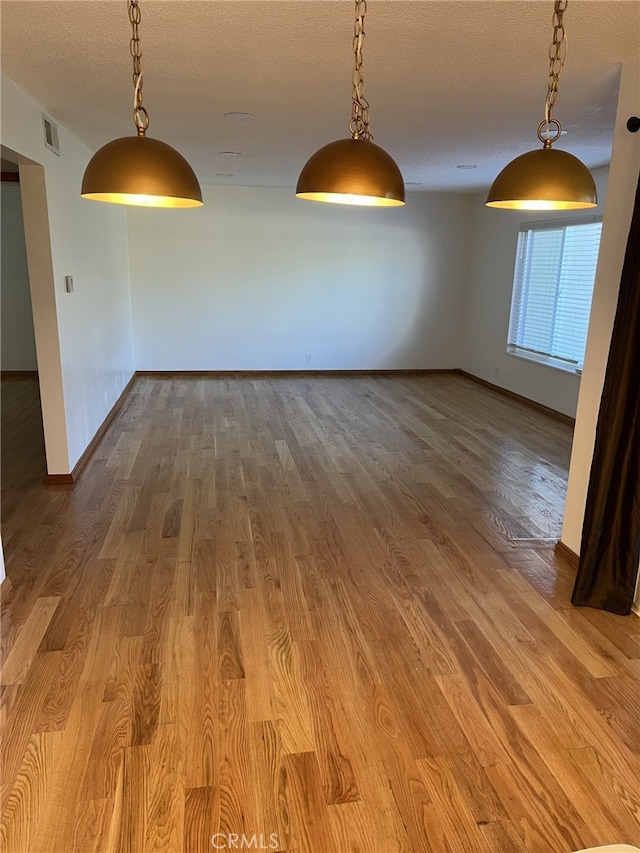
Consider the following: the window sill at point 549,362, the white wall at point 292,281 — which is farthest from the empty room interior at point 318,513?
the white wall at point 292,281

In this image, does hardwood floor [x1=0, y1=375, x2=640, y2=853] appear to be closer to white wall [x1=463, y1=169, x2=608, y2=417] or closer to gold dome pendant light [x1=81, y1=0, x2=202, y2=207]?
gold dome pendant light [x1=81, y1=0, x2=202, y2=207]

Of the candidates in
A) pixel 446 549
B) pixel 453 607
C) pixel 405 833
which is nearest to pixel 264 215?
pixel 446 549

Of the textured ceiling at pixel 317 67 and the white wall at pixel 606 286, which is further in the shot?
the white wall at pixel 606 286

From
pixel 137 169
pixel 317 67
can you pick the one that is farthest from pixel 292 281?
pixel 137 169

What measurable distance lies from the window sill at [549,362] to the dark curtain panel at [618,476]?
3.46 m

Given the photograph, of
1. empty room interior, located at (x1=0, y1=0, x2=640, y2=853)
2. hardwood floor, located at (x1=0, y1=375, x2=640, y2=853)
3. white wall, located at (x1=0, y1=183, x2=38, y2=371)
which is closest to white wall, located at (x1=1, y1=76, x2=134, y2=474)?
empty room interior, located at (x1=0, y1=0, x2=640, y2=853)

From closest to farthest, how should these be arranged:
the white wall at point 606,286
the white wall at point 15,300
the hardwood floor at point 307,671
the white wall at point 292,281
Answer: the hardwood floor at point 307,671 → the white wall at point 606,286 → the white wall at point 15,300 → the white wall at point 292,281

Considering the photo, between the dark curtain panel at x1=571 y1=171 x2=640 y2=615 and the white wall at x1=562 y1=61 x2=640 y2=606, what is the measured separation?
16 cm

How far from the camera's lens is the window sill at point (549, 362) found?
5.99 metres

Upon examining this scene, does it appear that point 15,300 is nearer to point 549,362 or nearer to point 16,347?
point 16,347

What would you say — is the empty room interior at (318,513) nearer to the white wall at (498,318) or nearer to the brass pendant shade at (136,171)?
the brass pendant shade at (136,171)

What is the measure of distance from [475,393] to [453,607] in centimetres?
512

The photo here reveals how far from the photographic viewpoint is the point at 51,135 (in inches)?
150

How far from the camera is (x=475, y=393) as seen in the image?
24.6 ft
